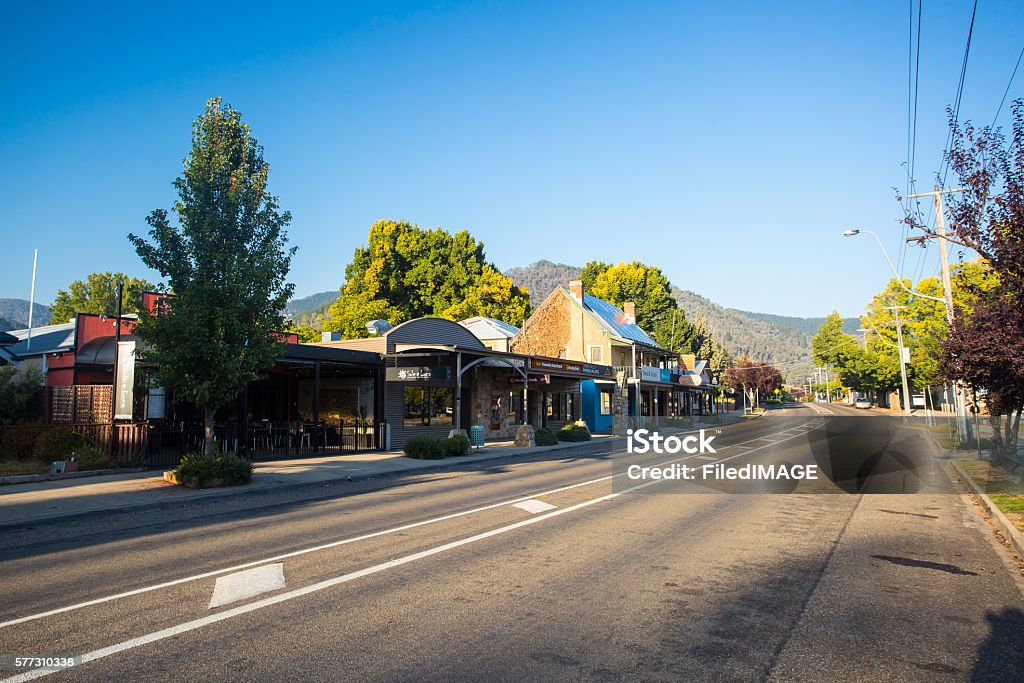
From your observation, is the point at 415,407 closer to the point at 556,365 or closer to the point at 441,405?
the point at 441,405

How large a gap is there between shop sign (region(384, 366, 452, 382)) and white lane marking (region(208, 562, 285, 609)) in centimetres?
1818

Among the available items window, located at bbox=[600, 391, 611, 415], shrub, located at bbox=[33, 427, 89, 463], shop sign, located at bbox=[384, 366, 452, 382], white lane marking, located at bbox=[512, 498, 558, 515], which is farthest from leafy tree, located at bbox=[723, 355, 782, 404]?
shrub, located at bbox=[33, 427, 89, 463]

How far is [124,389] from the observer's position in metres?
18.3

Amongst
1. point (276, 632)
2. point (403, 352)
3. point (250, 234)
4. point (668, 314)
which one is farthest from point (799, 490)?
point (668, 314)

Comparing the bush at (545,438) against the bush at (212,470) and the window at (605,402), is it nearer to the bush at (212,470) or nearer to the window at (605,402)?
the bush at (212,470)

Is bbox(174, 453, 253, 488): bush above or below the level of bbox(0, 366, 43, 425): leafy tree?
below

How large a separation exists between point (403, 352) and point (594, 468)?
990cm

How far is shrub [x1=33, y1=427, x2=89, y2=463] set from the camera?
1777 cm

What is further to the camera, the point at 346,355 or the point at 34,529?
the point at 346,355

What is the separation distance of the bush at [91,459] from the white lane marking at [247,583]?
12.8 m

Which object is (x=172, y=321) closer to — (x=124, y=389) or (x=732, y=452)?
(x=124, y=389)

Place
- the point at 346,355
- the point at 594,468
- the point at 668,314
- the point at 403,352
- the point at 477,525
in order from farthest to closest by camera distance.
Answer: the point at 668,314 → the point at 403,352 → the point at 346,355 → the point at 594,468 → the point at 477,525

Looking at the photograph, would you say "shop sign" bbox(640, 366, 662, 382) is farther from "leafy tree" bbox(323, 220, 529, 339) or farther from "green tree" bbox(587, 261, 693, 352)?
"green tree" bbox(587, 261, 693, 352)

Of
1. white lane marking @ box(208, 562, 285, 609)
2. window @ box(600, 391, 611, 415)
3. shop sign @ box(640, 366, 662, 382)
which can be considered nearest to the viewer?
white lane marking @ box(208, 562, 285, 609)
